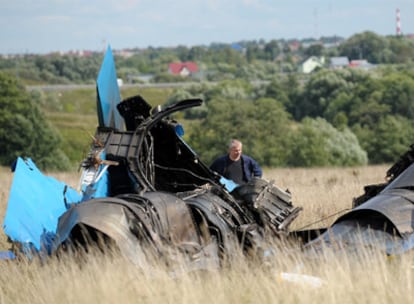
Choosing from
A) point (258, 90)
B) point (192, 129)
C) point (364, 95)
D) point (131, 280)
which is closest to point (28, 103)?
point (192, 129)

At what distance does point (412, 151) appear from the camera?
38.0ft

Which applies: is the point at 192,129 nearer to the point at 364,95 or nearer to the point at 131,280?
the point at 364,95

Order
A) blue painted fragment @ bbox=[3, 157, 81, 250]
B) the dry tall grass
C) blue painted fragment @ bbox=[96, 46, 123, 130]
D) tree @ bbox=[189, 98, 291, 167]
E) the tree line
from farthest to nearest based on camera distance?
tree @ bbox=[189, 98, 291, 167], the tree line, blue painted fragment @ bbox=[96, 46, 123, 130], blue painted fragment @ bbox=[3, 157, 81, 250], the dry tall grass

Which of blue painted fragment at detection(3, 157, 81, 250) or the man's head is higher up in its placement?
blue painted fragment at detection(3, 157, 81, 250)

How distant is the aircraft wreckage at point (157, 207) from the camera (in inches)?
342

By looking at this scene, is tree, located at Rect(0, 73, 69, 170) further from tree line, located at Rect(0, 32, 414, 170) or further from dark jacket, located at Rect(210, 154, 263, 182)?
dark jacket, located at Rect(210, 154, 263, 182)

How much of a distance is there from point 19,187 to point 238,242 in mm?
2322

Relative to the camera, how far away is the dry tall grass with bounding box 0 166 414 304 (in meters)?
7.13

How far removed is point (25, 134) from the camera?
53.2m

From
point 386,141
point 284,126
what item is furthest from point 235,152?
point 386,141

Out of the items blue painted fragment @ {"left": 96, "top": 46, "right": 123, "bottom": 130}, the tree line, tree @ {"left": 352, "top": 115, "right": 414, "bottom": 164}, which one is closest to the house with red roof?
the tree line

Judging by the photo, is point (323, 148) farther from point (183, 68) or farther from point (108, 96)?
point (183, 68)

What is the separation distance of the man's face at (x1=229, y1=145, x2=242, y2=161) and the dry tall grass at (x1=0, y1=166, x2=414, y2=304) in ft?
17.1

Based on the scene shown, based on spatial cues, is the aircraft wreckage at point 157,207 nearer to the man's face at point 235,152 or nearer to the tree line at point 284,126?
the man's face at point 235,152
